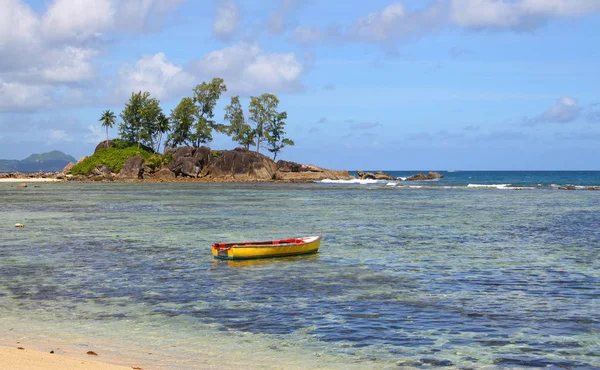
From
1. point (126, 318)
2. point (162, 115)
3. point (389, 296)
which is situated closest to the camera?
point (126, 318)

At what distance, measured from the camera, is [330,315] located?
16.4 m

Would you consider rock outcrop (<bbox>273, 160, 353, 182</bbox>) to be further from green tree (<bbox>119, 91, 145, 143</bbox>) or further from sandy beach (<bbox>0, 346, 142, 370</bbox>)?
sandy beach (<bbox>0, 346, 142, 370</bbox>)

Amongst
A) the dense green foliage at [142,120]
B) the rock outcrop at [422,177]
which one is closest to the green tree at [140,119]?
the dense green foliage at [142,120]

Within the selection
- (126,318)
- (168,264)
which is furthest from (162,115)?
(126,318)

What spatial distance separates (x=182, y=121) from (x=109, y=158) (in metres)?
19.4

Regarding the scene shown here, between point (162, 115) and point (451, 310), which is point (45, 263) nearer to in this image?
point (451, 310)

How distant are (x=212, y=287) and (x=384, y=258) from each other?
929 cm

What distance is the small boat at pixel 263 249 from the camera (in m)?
25.9

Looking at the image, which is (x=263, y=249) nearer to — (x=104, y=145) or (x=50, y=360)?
(x=50, y=360)

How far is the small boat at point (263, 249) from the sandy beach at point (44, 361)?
13540 mm

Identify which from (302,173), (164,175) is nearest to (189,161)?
(164,175)

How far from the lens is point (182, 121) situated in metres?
146

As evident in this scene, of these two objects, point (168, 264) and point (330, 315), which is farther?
point (168, 264)

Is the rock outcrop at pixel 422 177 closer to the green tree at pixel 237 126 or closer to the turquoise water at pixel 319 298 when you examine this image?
the green tree at pixel 237 126
